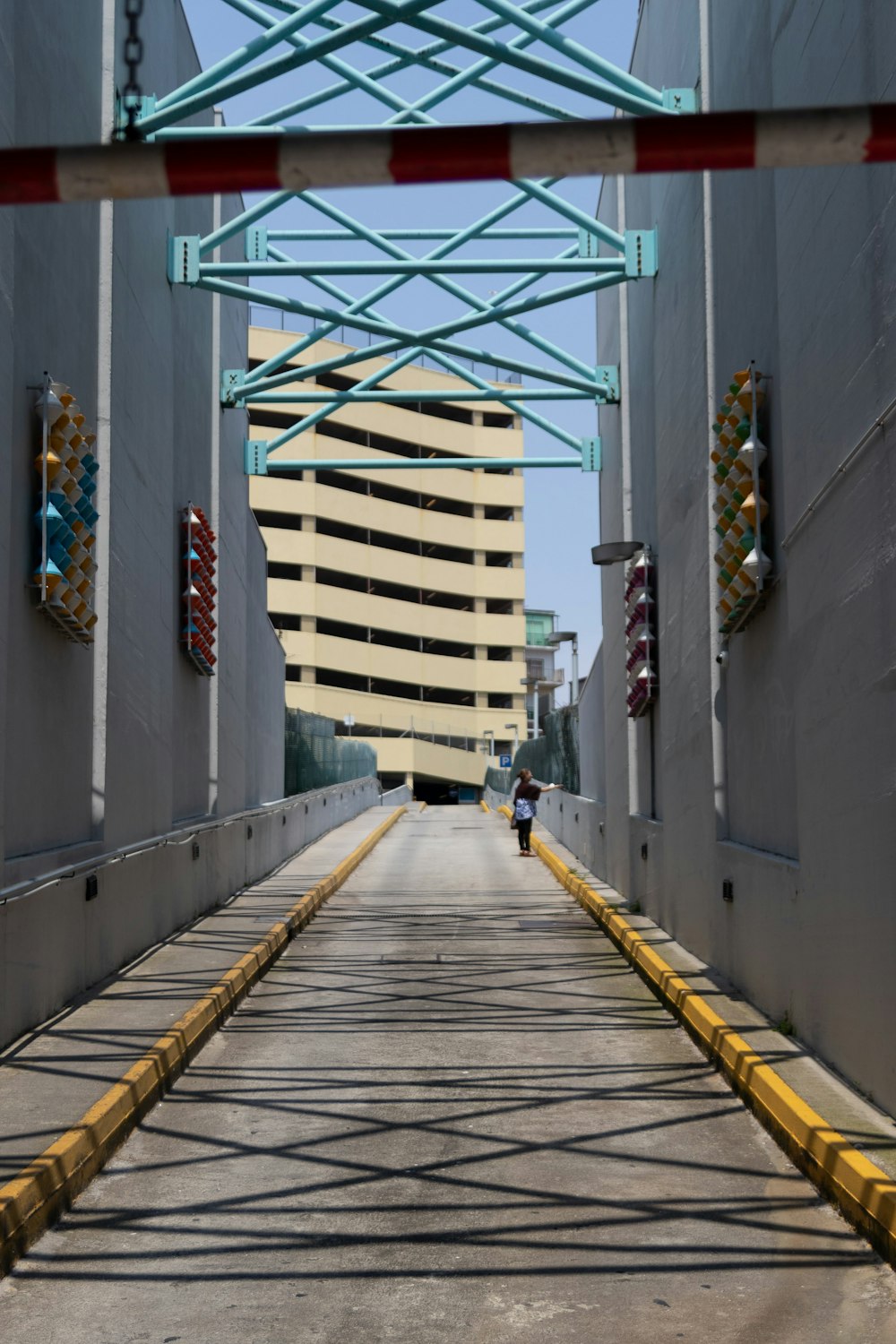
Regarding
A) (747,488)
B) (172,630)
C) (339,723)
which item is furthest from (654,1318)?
(339,723)

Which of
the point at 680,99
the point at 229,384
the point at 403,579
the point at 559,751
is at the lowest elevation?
the point at 559,751

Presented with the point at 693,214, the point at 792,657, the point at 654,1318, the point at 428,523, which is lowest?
the point at 654,1318

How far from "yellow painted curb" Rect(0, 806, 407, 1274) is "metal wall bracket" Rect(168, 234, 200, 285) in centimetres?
762

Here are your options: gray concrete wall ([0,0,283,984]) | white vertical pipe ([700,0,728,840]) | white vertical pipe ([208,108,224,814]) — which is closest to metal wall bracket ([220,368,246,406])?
white vertical pipe ([208,108,224,814])

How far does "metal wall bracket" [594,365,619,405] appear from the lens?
19.9m

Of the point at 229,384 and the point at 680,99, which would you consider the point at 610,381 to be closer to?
the point at 229,384

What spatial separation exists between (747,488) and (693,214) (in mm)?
4162

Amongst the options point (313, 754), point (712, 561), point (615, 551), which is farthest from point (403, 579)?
point (712, 561)

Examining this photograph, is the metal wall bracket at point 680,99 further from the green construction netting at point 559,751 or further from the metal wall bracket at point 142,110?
the green construction netting at point 559,751

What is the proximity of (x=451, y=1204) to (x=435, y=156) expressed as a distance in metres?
→ 4.67

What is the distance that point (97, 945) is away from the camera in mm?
12062

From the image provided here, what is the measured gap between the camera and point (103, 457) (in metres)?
13.0

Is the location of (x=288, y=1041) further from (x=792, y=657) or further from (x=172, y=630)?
(x=172, y=630)

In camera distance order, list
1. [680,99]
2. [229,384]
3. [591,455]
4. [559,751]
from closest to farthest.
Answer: [680,99]
[229,384]
[591,455]
[559,751]
